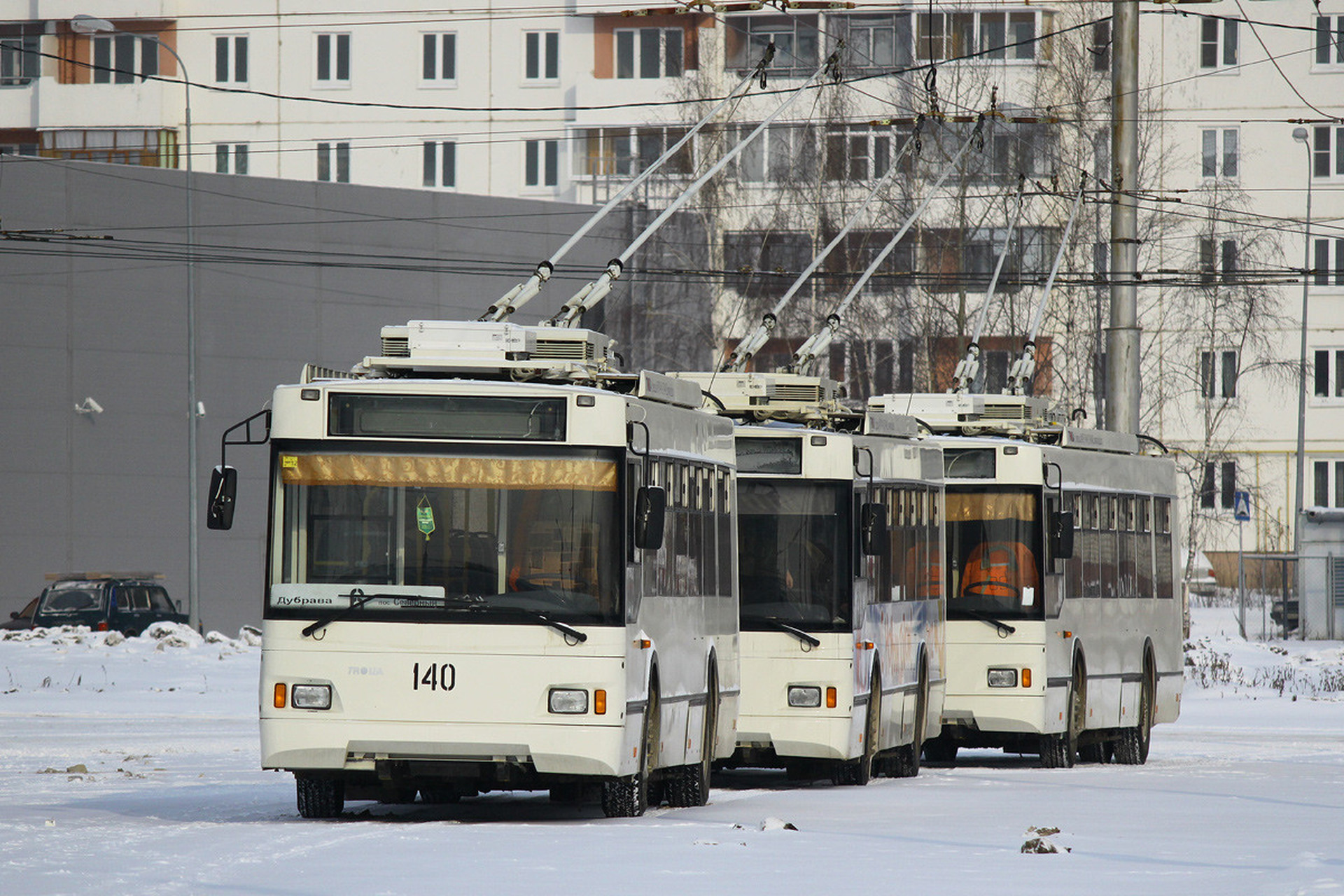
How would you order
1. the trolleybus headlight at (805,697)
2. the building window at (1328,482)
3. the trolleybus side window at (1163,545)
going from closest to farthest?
the trolleybus headlight at (805,697), the trolleybus side window at (1163,545), the building window at (1328,482)

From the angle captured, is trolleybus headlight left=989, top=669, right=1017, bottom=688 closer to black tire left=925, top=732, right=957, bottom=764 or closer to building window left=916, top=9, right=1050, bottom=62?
black tire left=925, top=732, right=957, bottom=764

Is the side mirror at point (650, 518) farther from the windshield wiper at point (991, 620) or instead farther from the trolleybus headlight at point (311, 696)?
the windshield wiper at point (991, 620)

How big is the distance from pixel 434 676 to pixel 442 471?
42.0 inches

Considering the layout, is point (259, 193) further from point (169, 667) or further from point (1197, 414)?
point (1197, 414)

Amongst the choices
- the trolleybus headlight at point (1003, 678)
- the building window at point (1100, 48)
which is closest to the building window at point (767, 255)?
the building window at point (1100, 48)

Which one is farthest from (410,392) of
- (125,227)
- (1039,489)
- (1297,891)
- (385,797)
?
(125,227)

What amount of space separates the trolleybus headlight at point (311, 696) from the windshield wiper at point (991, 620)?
28.6ft

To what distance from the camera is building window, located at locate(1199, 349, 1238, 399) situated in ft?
192

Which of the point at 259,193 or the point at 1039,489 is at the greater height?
the point at 259,193

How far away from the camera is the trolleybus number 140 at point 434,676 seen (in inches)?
495

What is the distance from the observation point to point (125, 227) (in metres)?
46.6

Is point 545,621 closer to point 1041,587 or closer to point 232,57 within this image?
point 1041,587

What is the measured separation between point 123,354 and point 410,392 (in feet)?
119

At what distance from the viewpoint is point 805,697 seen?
16484 millimetres
